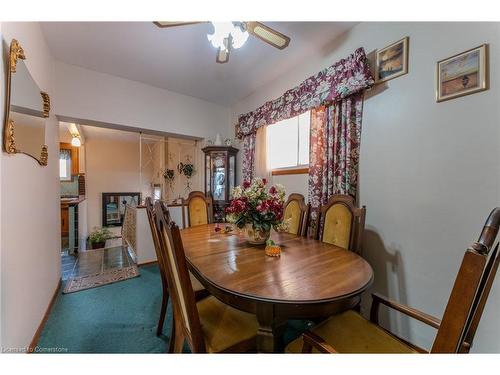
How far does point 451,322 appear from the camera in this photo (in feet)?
1.67

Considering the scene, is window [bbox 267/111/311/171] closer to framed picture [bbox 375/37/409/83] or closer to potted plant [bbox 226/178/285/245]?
framed picture [bbox 375/37/409/83]

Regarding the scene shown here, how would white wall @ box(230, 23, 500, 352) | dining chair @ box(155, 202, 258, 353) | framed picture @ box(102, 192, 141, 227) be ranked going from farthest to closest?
framed picture @ box(102, 192, 141, 227) < white wall @ box(230, 23, 500, 352) < dining chair @ box(155, 202, 258, 353)

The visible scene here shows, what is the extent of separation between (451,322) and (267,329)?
59 cm

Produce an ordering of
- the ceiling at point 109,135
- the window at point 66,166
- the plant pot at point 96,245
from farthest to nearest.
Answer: the window at point 66,166 → the ceiling at point 109,135 → the plant pot at point 96,245

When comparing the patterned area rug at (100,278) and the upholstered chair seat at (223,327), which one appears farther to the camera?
the patterned area rug at (100,278)

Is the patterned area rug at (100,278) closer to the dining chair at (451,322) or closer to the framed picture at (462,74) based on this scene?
the dining chair at (451,322)

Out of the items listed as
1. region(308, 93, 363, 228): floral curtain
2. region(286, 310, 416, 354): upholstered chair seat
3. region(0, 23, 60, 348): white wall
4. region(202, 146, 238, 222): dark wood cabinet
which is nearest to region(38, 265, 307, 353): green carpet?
region(0, 23, 60, 348): white wall

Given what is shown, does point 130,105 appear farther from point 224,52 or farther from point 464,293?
point 464,293

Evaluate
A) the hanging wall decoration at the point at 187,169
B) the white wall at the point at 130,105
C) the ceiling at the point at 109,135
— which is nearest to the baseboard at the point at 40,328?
the white wall at the point at 130,105

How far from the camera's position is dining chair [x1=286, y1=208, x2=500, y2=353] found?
0.48 metres

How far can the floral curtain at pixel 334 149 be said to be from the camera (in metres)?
1.86

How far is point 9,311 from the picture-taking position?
1.12 metres

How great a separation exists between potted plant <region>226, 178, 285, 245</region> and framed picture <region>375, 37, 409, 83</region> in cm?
125

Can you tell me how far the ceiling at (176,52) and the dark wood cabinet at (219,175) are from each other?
962 mm
